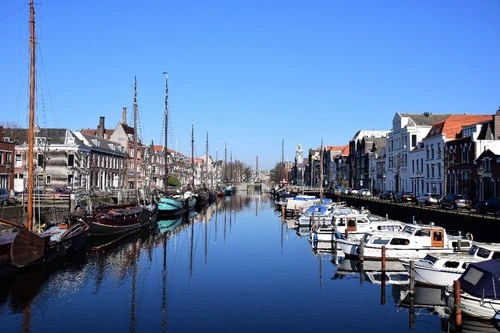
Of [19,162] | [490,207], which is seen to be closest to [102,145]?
[19,162]

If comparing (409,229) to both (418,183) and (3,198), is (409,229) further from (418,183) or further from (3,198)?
(418,183)

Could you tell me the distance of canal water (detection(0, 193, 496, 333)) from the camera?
22.2 meters

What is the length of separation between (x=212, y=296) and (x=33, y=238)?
11497mm

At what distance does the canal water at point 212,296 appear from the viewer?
72.7ft

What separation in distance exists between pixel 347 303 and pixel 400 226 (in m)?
19.4

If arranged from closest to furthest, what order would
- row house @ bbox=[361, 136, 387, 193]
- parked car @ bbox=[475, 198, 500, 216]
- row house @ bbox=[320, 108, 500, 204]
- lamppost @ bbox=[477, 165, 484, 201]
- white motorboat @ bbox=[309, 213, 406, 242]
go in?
white motorboat @ bbox=[309, 213, 406, 242], parked car @ bbox=[475, 198, 500, 216], lamppost @ bbox=[477, 165, 484, 201], row house @ bbox=[320, 108, 500, 204], row house @ bbox=[361, 136, 387, 193]

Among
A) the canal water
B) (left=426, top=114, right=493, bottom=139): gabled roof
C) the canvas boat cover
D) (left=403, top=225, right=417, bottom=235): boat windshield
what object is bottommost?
the canal water

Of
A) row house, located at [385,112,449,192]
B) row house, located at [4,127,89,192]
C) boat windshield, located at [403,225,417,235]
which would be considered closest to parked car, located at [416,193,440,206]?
row house, located at [385,112,449,192]

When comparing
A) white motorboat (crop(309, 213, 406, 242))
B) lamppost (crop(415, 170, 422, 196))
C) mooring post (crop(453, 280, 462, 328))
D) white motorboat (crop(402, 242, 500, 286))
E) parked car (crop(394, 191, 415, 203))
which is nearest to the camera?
mooring post (crop(453, 280, 462, 328))

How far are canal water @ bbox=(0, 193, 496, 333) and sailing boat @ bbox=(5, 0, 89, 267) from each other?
105 centimetres

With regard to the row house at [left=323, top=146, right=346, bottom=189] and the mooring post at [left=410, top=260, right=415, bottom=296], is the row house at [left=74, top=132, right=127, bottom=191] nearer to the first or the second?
the mooring post at [left=410, top=260, right=415, bottom=296]

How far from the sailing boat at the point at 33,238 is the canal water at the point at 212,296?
105cm

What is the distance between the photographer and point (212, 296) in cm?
2733

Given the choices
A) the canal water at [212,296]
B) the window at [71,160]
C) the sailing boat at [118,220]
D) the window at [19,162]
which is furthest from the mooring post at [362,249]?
the window at [71,160]
